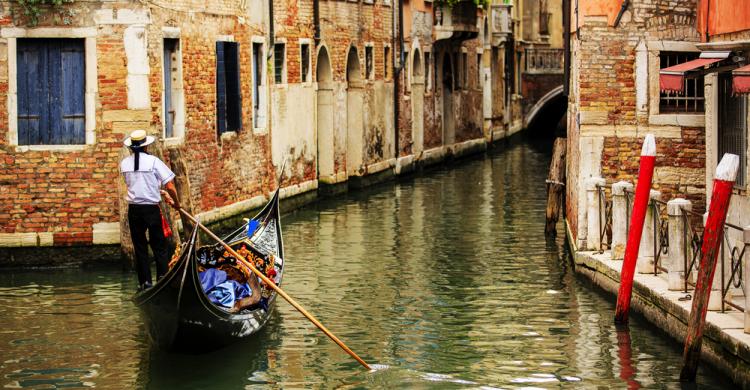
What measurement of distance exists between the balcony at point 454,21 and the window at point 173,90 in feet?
46.0

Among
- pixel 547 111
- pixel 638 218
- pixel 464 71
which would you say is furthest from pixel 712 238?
pixel 547 111

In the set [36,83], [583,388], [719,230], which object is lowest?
[583,388]

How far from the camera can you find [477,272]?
13.0 m

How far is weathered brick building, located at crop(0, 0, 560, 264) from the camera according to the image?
1303cm

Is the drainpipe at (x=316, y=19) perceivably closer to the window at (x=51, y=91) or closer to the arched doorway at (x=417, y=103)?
the arched doorway at (x=417, y=103)

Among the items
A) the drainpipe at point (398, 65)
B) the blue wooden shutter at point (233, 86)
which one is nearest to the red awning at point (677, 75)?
the blue wooden shutter at point (233, 86)

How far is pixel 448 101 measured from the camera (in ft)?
98.2

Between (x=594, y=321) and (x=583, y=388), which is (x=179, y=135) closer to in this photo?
(x=594, y=321)

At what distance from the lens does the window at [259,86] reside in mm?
17250

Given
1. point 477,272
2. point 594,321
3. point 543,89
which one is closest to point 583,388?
point 594,321

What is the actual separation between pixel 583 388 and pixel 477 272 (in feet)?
15.3

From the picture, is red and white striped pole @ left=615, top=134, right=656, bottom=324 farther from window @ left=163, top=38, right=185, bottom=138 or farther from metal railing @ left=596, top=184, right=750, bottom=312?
window @ left=163, top=38, right=185, bottom=138

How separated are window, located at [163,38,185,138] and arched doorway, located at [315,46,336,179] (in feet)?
20.3

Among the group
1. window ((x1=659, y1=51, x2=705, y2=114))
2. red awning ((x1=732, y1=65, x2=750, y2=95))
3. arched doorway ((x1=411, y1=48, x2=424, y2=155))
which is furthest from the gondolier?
arched doorway ((x1=411, y1=48, x2=424, y2=155))
